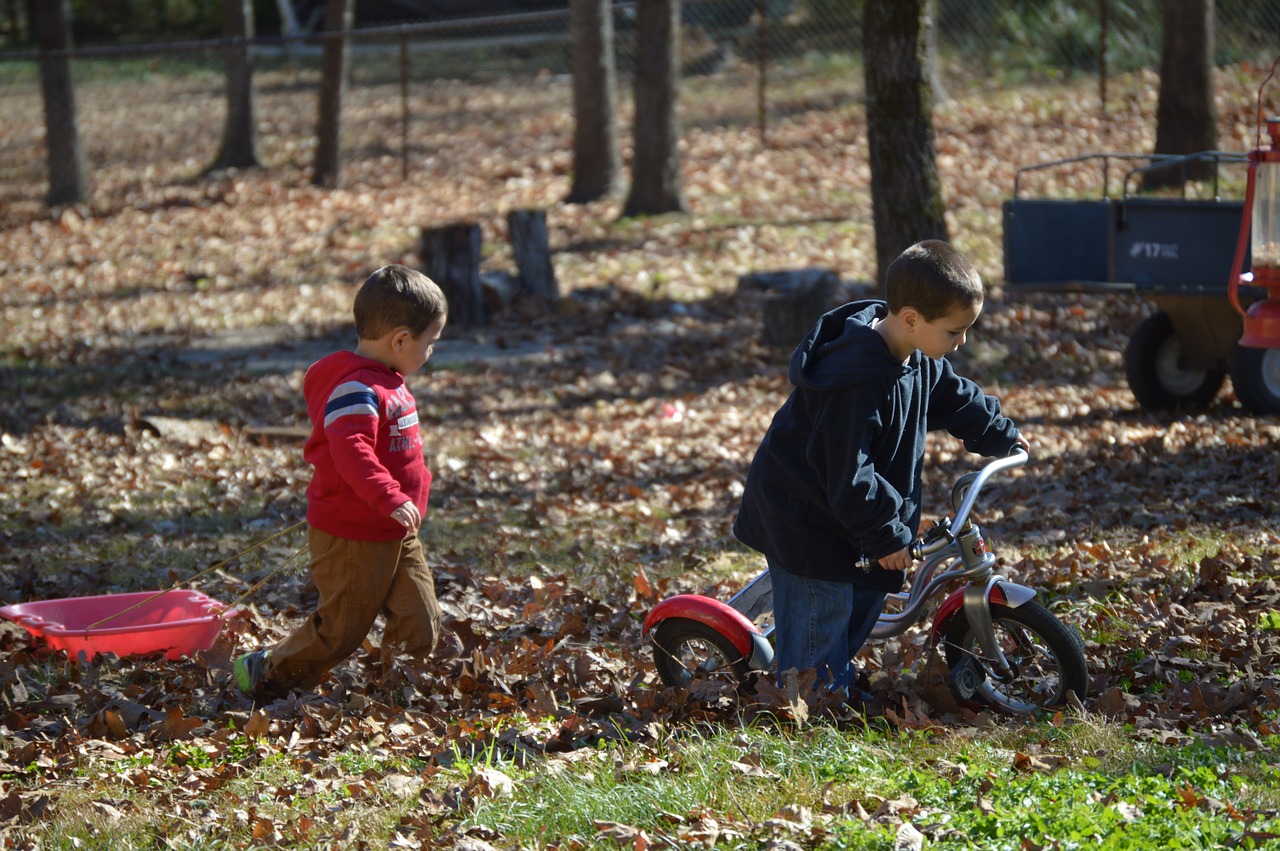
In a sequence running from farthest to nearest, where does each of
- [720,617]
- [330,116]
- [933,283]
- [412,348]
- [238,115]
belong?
[238,115]
[330,116]
[412,348]
[720,617]
[933,283]

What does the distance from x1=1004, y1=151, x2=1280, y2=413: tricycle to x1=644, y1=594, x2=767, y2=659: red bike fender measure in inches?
194

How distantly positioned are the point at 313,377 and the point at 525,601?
1801 mm

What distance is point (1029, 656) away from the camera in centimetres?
430

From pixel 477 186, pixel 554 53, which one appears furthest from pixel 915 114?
pixel 554 53

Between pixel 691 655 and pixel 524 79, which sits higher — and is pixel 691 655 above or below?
below

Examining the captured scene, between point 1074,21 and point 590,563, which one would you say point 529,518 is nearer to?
point 590,563

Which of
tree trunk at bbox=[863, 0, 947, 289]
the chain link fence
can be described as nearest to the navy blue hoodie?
tree trunk at bbox=[863, 0, 947, 289]

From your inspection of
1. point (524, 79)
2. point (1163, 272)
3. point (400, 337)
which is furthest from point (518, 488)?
point (524, 79)

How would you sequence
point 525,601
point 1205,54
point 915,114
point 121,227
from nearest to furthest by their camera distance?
point 525,601 → point 915,114 → point 1205,54 → point 121,227

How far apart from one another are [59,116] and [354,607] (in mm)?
15166

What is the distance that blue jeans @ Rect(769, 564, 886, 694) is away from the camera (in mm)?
4199

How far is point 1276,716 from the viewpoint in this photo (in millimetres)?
3945

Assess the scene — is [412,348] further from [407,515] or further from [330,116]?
[330,116]

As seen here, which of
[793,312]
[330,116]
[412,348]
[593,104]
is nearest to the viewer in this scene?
[412,348]
